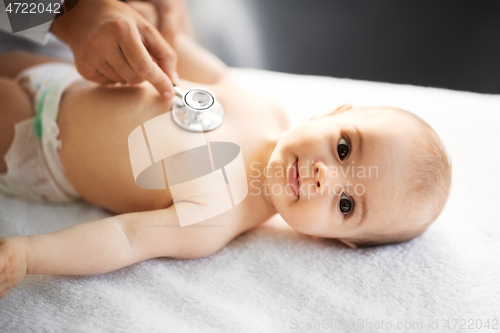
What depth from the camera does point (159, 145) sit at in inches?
33.2

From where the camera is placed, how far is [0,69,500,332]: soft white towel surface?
0.65 m

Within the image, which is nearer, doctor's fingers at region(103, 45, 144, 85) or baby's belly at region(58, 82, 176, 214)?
doctor's fingers at region(103, 45, 144, 85)

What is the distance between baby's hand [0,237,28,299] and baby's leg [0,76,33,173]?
44 cm

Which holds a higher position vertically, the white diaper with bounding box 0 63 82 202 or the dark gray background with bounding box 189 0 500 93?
the dark gray background with bounding box 189 0 500 93

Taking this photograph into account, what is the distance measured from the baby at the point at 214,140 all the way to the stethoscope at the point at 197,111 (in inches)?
1.3

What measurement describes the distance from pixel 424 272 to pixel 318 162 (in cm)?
33

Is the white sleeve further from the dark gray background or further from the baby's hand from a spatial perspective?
the dark gray background

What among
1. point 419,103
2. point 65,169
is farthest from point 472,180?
point 65,169

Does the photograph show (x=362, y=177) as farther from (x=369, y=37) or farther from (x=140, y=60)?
(x=369, y=37)

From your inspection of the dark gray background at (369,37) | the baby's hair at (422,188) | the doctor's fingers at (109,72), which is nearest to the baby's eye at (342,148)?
the baby's hair at (422,188)

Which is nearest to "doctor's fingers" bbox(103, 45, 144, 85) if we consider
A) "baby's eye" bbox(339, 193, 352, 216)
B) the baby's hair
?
"baby's eye" bbox(339, 193, 352, 216)

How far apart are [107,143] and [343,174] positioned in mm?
547

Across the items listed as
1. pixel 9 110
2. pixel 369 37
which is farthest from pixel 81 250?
pixel 369 37

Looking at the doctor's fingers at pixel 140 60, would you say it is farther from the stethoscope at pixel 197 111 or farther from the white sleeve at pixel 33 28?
the white sleeve at pixel 33 28
